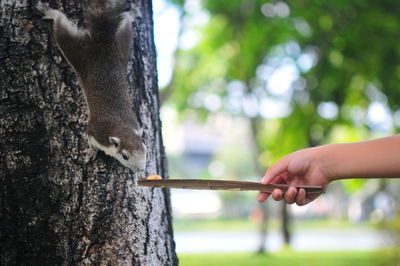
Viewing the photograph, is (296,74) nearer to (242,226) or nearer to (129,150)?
(129,150)

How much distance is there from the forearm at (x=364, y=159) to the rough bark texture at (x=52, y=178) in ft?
1.86

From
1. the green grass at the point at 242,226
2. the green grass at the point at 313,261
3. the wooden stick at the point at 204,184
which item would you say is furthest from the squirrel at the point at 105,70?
the green grass at the point at 242,226

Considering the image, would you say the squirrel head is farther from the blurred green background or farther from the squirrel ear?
the blurred green background

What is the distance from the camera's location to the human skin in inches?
55.6

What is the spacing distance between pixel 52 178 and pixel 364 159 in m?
0.90

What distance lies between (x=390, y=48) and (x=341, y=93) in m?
0.88

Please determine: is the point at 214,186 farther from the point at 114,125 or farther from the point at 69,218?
the point at 114,125

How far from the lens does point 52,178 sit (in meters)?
1.46

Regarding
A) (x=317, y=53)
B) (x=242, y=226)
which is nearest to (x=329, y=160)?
(x=317, y=53)

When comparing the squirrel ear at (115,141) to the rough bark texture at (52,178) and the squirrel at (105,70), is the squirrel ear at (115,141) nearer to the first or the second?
the squirrel at (105,70)

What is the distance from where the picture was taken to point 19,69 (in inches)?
59.3

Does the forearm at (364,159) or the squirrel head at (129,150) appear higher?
the squirrel head at (129,150)

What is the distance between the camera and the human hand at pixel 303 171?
59.8 inches

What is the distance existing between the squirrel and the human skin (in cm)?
46
